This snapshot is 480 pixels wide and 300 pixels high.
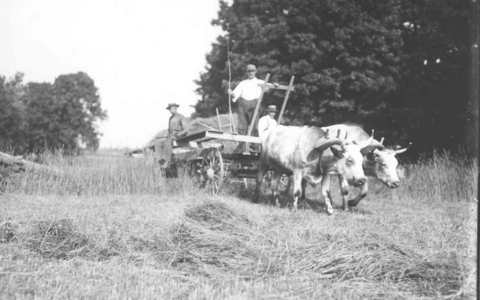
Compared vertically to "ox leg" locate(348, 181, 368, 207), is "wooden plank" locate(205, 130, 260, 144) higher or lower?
higher

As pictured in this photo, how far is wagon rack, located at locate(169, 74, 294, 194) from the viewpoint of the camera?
12.0 m

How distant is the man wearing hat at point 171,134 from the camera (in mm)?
13102

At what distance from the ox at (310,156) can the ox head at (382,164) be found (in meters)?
0.63

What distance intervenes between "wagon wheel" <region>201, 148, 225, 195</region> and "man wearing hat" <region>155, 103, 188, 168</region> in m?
1.04

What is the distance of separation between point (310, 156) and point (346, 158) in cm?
75

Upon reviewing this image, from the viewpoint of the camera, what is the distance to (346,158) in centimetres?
977

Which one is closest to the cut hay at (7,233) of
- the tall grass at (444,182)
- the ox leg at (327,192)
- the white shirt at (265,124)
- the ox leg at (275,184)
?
the ox leg at (327,192)

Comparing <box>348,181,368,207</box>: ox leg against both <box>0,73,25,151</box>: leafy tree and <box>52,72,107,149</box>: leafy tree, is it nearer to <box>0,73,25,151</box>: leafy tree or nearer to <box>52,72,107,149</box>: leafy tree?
<box>0,73,25,151</box>: leafy tree

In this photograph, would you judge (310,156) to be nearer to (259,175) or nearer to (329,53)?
(259,175)

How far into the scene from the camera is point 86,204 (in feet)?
33.1

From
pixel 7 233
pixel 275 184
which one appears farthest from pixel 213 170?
pixel 7 233

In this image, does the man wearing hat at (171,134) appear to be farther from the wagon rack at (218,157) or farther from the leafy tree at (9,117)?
the leafy tree at (9,117)

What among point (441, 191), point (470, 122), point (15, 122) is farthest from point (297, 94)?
point (15, 122)

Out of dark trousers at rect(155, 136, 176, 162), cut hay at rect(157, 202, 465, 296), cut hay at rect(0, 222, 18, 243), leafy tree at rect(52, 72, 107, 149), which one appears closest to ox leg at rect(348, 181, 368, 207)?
dark trousers at rect(155, 136, 176, 162)
